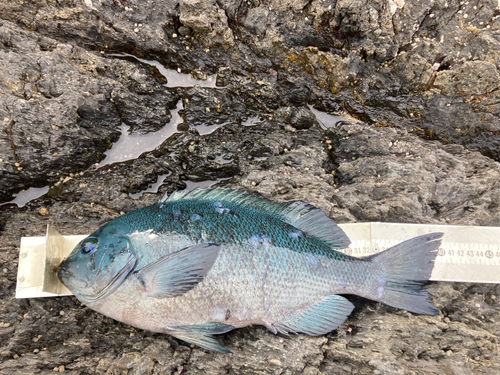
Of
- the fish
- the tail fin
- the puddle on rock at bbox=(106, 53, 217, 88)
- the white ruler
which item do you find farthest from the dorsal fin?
the puddle on rock at bbox=(106, 53, 217, 88)

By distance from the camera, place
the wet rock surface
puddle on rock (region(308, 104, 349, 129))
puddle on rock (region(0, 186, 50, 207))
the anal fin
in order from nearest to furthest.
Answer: the anal fin → the wet rock surface → puddle on rock (region(0, 186, 50, 207)) → puddle on rock (region(308, 104, 349, 129))

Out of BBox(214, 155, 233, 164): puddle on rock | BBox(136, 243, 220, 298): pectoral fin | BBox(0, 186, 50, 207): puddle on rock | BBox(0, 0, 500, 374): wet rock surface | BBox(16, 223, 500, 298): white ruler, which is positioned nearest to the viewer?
BBox(136, 243, 220, 298): pectoral fin

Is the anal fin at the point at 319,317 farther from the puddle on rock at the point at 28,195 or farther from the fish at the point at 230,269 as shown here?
the puddle on rock at the point at 28,195

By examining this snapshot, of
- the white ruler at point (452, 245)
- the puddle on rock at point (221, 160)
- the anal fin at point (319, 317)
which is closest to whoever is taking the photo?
the anal fin at point (319, 317)

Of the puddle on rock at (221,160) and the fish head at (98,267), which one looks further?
the puddle on rock at (221,160)

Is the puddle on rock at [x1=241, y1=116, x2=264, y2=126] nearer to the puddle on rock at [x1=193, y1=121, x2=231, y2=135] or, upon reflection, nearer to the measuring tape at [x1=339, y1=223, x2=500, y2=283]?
the puddle on rock at [x1=193, y1=121, x2=231, y2=135]

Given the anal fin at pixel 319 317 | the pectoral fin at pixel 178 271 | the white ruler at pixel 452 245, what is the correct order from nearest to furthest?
the pectoral fin at pixel 178 271 < the anal fin at pixel 319 317 < the white ruler at pixel 452 245

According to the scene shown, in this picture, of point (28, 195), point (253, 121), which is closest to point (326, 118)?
point (253, 121)

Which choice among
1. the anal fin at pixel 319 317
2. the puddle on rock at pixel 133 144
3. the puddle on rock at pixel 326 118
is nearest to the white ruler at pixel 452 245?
the anal fin at pixel 319 317
